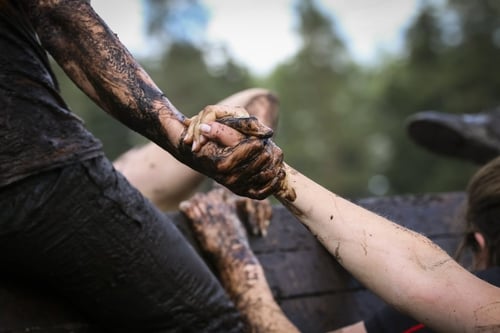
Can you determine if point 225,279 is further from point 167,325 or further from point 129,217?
point 129,217

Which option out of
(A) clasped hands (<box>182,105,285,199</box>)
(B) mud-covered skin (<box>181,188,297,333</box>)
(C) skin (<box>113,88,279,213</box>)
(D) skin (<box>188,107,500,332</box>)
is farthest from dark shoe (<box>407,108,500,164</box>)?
(A) clasped hands (<box>182,105,285,199</box>)

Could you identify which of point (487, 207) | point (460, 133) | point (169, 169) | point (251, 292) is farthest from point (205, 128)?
point (460, 133)

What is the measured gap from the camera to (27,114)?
175cm

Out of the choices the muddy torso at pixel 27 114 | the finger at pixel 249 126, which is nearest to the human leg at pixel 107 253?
the muddy torso at pixel 27 114

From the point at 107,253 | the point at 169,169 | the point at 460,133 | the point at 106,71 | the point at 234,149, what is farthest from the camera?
the point at 460,133

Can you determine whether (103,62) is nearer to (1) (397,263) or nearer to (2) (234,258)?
(1) (397,263)

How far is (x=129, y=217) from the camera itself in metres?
1.90

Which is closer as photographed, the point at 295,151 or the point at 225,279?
the point at 225,279

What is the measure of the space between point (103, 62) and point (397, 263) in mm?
901

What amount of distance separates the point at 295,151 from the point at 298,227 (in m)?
29.0

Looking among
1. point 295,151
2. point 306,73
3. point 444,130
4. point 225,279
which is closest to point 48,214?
point 225,279

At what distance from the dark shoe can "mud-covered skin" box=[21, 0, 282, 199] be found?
2.48 metres

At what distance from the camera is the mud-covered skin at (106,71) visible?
5.39 feet

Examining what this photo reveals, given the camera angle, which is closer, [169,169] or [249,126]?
[249,126]
